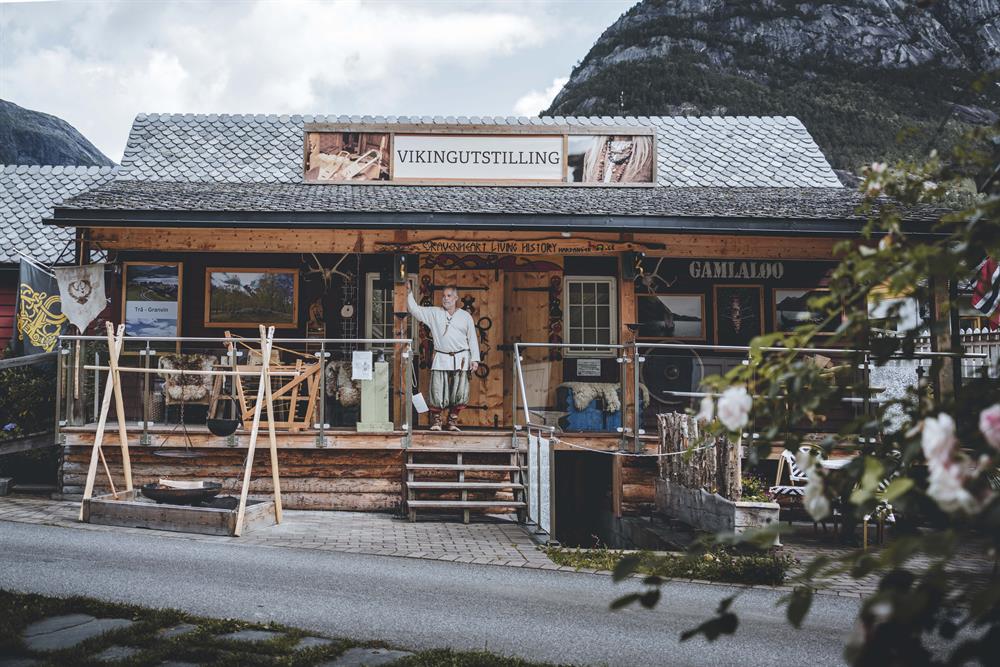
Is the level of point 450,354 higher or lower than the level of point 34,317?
lower

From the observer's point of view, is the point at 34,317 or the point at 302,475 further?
the point at 34,317

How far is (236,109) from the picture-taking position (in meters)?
32.8

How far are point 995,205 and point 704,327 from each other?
13.3 metres

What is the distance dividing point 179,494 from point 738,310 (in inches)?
373

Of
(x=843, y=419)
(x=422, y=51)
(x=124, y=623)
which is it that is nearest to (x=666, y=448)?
(x=843, y=419)

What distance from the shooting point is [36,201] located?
18.1m

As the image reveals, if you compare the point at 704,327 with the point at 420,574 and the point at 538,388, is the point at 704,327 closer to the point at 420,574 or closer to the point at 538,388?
the point at 538,388

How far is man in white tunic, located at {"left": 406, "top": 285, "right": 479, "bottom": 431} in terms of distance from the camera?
37.0ft

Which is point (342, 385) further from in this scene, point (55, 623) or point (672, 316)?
point (55, 623)

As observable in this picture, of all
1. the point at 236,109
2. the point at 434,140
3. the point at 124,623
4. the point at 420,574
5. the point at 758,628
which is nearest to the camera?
the point at 124,623

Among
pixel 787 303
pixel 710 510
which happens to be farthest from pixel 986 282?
pixel 787 303

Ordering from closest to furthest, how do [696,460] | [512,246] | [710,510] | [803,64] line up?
[710,510], [696,460], [512,246], [803,64]

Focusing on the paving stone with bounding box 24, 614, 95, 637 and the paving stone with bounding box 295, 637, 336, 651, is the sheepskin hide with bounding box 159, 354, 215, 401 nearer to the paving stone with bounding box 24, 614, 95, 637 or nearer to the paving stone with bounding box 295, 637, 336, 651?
the paving stone with bounding box 24, 614, 95, 637

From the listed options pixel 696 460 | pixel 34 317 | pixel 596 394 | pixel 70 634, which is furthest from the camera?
pixel 34 317
